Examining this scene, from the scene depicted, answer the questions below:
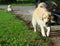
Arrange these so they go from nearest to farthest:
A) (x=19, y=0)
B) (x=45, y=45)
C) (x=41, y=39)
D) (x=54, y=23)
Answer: (x=45, y=45)
(x=41, y=39)
(x=54, y=23)
(x=19, y=0)

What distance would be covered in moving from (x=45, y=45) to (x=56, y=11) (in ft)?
19.3

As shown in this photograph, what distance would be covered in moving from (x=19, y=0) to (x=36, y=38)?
29963mm

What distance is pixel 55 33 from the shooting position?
1124 cm

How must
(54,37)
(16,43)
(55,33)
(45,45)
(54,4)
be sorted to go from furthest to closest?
(54,4), (55,33), (54,37), (45,45), (16,43)

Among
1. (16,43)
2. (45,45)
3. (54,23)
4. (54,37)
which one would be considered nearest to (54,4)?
(54,23)

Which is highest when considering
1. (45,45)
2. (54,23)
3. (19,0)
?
(45,45)

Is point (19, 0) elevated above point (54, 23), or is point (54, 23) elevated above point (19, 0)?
point (54, 23)

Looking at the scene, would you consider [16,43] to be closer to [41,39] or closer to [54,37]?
[41,39]

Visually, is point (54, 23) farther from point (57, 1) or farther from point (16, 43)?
point (16, 43)

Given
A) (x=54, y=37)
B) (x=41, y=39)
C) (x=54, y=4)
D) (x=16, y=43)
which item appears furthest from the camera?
(x=54, y=4)

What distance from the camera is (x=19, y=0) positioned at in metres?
39.4

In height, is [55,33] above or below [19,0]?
above

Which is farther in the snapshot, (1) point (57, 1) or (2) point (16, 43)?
(1) point (57, 1)

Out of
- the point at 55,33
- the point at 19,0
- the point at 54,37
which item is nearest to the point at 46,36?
the point at 54,37
